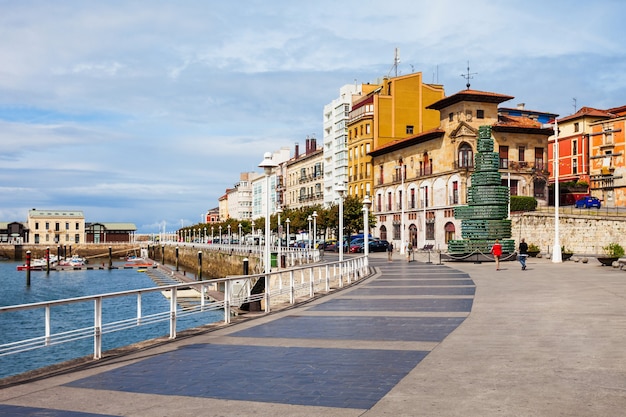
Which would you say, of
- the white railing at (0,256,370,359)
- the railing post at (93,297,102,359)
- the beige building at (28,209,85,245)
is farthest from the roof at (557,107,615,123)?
the beige building at (28,209,85,245)

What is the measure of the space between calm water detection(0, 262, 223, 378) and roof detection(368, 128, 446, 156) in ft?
111

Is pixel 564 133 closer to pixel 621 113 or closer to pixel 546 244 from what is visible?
pixel 621 113

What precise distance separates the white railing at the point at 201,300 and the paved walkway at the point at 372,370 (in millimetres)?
630

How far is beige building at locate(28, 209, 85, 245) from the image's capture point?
153875mm

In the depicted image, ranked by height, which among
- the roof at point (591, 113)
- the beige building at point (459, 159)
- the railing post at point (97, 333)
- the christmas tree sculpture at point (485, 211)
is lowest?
the railing post at point (97, 333)

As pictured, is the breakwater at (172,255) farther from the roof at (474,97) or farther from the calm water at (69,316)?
the roof at (474,97)

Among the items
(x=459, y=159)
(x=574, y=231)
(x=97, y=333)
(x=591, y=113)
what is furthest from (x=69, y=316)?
(x=591, y=113)

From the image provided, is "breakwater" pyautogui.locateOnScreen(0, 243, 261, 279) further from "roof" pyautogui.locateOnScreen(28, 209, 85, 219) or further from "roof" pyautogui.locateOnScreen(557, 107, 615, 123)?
"roof" pyautogui.locateOnScreen(557, 107, 615, 123)

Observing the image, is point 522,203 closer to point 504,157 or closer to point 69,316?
point 504,157

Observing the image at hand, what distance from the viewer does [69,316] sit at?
124ft

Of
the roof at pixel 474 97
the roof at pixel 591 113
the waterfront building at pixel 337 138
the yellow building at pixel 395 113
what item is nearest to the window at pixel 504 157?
the roof at pixel 474 97

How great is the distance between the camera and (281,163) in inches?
5581

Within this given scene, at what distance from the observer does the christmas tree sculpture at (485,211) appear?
143ft

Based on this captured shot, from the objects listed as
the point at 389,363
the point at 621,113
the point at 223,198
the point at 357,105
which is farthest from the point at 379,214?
the point at 223,198
